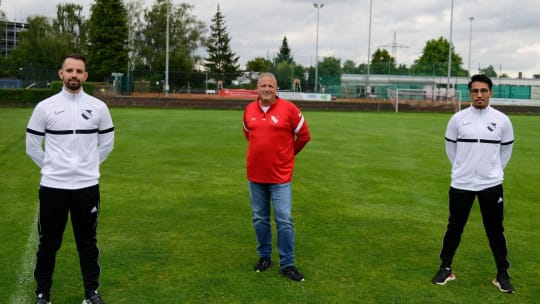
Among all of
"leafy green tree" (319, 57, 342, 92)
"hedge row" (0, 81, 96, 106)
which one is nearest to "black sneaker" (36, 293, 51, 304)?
"hedge row" (0, 81, 96, 106)

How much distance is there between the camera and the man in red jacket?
17.9 feet

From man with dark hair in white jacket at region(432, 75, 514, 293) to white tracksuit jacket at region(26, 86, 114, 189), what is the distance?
3.21 metres

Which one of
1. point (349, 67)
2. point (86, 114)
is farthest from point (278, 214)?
point (349, 67)

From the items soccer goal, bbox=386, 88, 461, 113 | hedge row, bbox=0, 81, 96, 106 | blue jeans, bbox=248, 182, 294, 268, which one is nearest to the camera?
blue jeans, bbox=248, 182, 294, 268

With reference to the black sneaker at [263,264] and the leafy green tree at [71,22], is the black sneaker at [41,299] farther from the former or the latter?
the leafy green tree at [71,22]

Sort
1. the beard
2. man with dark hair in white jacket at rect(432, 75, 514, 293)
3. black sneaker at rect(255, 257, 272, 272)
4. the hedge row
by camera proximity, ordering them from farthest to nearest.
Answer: the hedge row < black sneaker at rect(255, 257, 272, 272) < man with dark hair in white jacket at rect(432, 75, 514, 293) < the beard

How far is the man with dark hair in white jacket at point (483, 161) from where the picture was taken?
17.4 ft

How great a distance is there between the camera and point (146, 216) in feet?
26.6

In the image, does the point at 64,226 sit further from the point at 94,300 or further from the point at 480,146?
the point at 480,146

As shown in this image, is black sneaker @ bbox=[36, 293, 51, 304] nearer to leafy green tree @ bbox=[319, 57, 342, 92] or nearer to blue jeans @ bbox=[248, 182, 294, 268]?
blue jeans @ bbox=[248, 182, 294, 268]

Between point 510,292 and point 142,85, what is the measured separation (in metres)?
47.3

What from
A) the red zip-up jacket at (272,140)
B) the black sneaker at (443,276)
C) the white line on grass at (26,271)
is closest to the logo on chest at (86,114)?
the red zip-up jacket at (272,140)

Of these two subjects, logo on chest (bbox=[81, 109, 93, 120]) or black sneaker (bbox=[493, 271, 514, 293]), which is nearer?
logo on chest (bbox=[81, 109, 93, 120])

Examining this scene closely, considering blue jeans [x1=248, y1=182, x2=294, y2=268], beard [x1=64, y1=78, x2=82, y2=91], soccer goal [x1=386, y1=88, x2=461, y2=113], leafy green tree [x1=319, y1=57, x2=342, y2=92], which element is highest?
leafy green tree [x1=319, y1=57, x2=342, y2=92]
